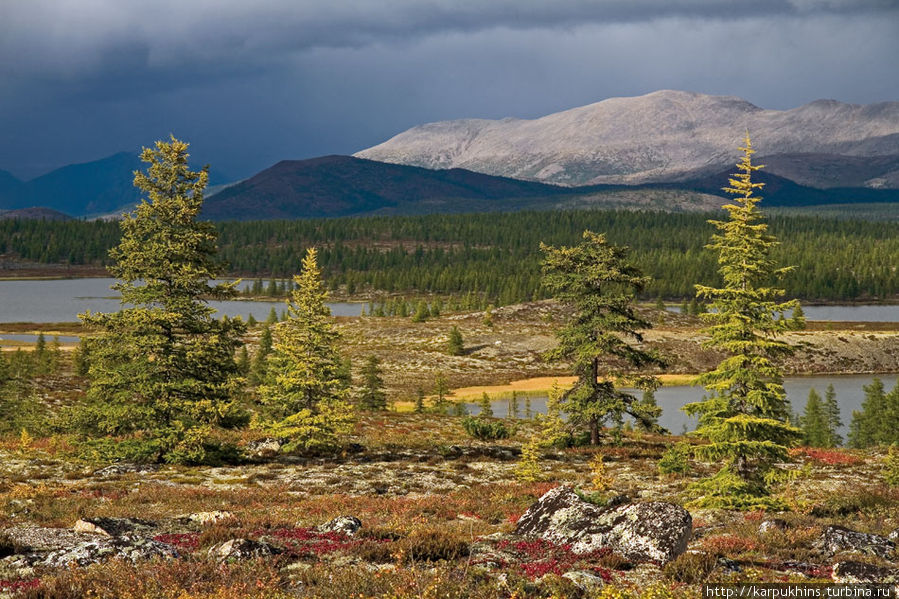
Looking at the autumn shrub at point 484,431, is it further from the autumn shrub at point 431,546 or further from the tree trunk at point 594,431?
the autumn shrub at point 431,546

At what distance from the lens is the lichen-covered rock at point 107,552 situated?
14.3 m

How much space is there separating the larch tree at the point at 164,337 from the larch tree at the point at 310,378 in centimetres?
402

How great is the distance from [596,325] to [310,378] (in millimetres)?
→ 18457

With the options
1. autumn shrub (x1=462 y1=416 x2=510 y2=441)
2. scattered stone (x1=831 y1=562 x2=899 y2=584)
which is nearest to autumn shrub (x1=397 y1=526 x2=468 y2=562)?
scattered stone (x1=831 y1=562 x2=899 y2=584)

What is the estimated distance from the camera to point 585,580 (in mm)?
13391

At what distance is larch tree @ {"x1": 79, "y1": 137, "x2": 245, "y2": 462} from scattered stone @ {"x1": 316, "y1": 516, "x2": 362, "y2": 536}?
1615 centimetres

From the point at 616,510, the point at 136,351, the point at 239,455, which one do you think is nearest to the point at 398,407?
the point at 239,455

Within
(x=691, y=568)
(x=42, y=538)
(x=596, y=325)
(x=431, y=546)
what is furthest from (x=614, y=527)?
(x=596, y=325)

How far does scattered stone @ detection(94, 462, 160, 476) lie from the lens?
1254 inches

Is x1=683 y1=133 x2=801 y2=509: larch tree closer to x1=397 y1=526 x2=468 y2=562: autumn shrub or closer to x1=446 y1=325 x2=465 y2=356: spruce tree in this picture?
x1=397 y1=526 x2=468 y2=562: autumn shrub

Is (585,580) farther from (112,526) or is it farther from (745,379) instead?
(745,379)

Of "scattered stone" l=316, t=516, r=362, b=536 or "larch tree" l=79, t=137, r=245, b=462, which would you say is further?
"larch tree" l=79, t=137, r=245, b=462

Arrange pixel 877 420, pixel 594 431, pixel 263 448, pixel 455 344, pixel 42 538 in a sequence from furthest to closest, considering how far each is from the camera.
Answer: pixel 455 344 < pixel 877 420 < pixel 594 431 < pixel 263 448 < pixel 42 538

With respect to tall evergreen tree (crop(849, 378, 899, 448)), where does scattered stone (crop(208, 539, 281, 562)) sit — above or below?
above
